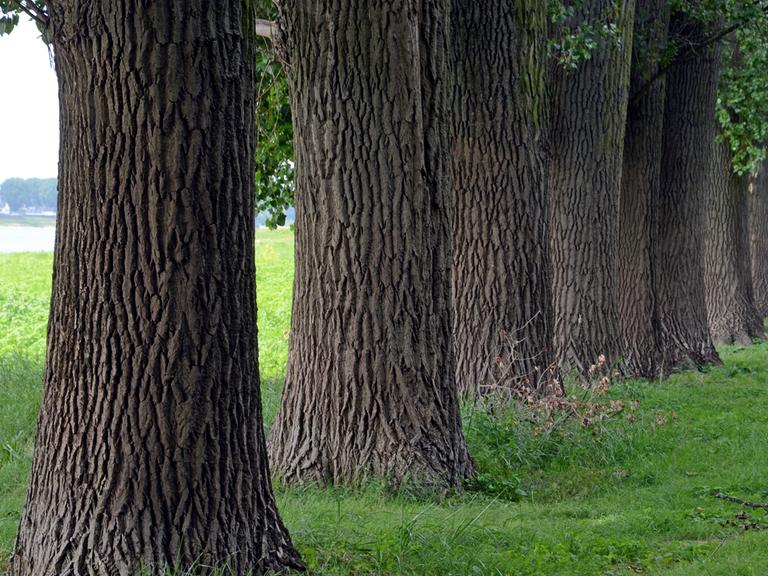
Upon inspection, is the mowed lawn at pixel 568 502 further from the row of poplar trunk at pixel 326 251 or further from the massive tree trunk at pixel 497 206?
the massive tree trunk at pixel 497 206

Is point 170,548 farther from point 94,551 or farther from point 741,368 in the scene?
point 741,368

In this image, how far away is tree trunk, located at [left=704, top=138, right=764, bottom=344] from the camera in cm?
2158

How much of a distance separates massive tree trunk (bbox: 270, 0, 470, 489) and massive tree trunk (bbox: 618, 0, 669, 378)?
310 inches

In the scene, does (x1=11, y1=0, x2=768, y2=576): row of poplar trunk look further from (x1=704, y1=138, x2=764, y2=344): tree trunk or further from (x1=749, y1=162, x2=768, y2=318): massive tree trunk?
(x1=749, y1=162, x2=768, y2=318): massive tree trunk

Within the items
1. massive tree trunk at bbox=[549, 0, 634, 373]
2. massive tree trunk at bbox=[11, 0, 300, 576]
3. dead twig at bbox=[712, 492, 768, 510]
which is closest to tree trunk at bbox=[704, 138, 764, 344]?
massive tree trunk at bbox=[549, 0, 634, 373]

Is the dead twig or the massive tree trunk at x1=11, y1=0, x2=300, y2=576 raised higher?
the massive tree trunk at x1=11, y1=0, x2=300, y2=576

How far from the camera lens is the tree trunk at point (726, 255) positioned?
21.6 meters

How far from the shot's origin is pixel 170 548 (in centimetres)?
515

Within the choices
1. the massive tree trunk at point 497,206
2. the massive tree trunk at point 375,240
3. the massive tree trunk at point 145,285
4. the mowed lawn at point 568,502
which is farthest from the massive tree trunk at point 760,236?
the massive tree trunk at point 145,285

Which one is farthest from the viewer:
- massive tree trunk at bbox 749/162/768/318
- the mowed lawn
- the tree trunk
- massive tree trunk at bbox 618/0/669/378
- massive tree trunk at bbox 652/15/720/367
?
massive tree trunk at bbox 749/162/768/318

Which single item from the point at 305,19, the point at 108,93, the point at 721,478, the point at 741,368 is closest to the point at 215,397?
the point at 108,93

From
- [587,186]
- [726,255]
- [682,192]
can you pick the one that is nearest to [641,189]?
[682,192]

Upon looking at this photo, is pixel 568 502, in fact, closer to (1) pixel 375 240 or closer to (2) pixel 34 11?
(1) pixel 375 240

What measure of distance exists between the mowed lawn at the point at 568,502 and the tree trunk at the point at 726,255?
8.03 m
